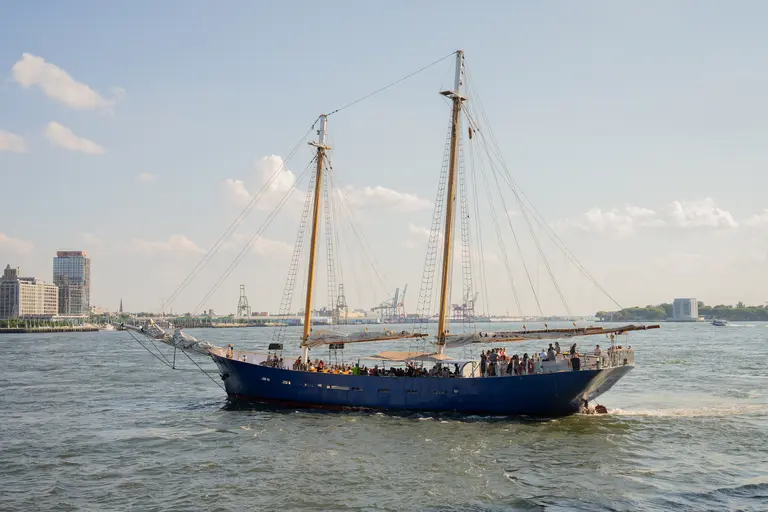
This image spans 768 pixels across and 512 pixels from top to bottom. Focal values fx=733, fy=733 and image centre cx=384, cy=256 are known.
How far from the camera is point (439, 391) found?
115ft

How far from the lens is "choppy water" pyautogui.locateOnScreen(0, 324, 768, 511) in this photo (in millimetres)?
21859

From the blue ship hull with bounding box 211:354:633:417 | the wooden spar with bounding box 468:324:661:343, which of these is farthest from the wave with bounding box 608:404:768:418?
the wooden spar with bounding box 468:324:661:343

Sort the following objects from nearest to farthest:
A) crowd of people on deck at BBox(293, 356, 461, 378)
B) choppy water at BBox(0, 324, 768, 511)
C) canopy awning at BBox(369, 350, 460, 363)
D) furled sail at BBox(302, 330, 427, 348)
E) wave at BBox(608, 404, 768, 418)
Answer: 1. choppy water at BBox(0, 324, 768, 511)
2. crowd of people on deck at BBox(293, 356, 461, 378)
3. canopy awning at BBox(369, 350, 460, 363)
4. wave at BBox(608, 404, 768, 418)
5. furled sail at BBox(302, 330, 427, 348)

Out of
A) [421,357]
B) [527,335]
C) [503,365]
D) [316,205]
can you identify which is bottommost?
[503,365]

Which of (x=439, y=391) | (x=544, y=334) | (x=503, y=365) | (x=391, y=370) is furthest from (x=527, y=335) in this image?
(x=391, y=370)

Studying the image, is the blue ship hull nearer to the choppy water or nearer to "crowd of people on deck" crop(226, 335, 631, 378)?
"crowd of people on deck" crop(226, 335, 631, 378)

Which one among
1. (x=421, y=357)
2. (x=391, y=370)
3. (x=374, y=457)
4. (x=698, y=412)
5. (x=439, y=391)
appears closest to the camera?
(x=374, y=457)

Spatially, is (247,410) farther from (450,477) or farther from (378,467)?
(450,477)

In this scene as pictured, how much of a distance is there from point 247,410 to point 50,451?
11352mm

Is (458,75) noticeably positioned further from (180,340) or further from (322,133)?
(180,340)

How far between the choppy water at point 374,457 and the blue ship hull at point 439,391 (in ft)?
2.55

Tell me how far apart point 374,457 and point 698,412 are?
19.4 meters

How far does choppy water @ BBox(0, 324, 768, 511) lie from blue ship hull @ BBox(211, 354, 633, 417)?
777mm

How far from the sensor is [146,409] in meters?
39.7
